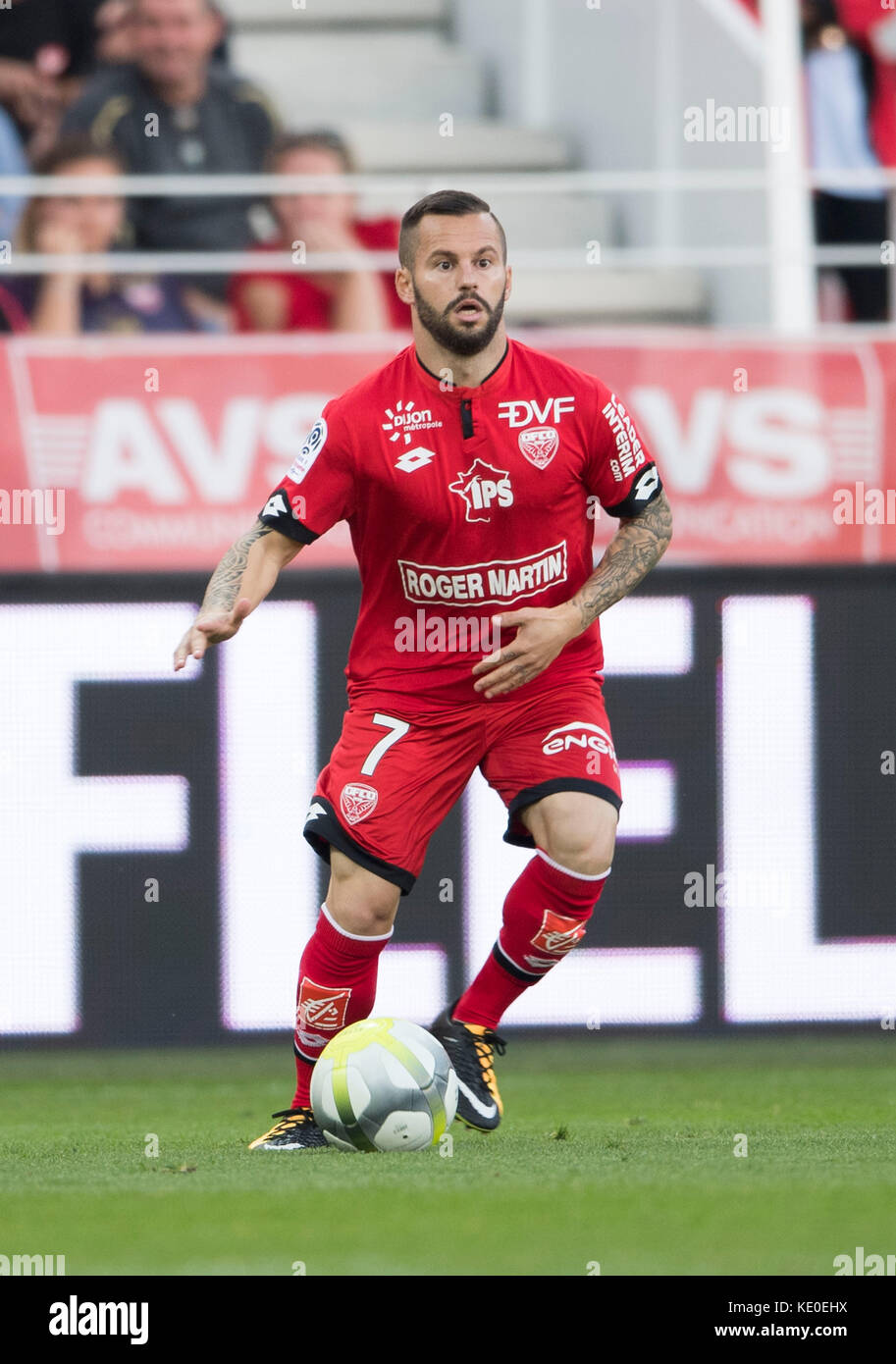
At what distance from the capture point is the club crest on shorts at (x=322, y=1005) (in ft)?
17.5

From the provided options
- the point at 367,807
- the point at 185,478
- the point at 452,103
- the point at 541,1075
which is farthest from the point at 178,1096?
the point at 452,103

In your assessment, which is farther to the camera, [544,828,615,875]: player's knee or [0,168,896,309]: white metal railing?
[0,168,896,309]: white metal railing

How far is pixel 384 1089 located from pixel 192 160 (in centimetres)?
670

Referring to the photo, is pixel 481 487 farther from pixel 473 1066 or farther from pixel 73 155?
pixel 73 155

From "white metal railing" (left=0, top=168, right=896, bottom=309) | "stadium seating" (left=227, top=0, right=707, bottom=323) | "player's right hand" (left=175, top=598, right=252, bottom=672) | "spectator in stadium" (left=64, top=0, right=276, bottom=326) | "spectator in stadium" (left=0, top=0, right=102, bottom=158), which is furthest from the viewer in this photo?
"stadium seating" (left=227, top=0, right=707, bottom=323)

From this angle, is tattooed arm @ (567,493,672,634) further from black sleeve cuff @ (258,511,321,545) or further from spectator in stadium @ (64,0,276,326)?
spectator in stadium @ (64,0,276,326)

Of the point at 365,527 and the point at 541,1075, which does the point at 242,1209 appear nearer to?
the point at 365,527

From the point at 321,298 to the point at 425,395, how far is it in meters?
5.02

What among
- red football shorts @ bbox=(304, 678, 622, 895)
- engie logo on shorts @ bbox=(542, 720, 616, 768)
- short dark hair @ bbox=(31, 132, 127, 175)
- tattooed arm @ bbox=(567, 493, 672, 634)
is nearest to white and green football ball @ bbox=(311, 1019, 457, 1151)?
red football shorts @ bbox=(304, 678, 622, 895)

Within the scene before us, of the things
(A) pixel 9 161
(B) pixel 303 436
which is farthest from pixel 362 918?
(A) pixel 9 161

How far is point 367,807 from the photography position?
5277mm

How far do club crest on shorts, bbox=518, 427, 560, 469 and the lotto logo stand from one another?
1.36 meters

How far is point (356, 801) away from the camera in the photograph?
5.29m

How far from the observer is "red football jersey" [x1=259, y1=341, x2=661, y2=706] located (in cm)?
526
